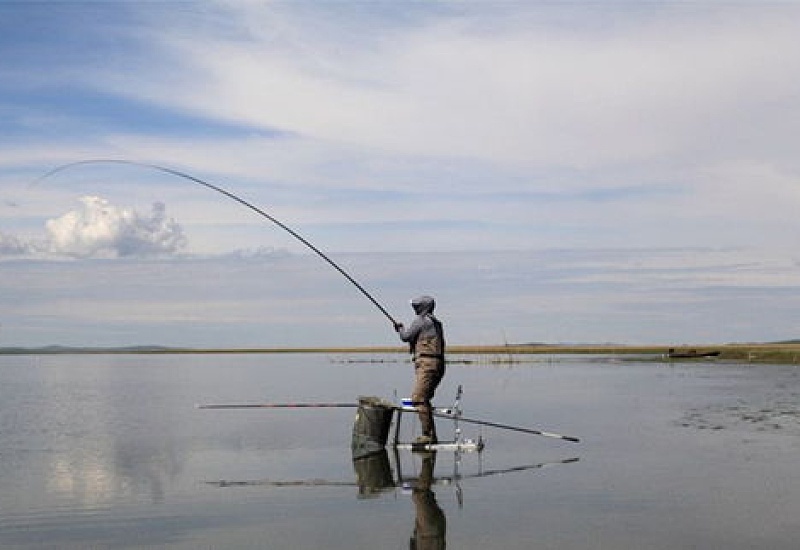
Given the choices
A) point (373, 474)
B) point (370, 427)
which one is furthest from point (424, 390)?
point (373, 474)

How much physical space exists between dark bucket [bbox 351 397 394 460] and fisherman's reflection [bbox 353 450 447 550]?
0.59 feet

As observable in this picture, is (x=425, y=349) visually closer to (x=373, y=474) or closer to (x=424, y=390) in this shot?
(x=424, y=390)

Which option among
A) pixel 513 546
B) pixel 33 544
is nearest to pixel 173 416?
pixel 33 544

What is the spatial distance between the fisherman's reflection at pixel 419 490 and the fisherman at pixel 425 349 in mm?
1032

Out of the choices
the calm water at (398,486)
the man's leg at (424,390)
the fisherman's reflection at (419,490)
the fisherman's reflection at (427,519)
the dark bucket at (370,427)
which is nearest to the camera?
the fisherman's reflection at (427,519)

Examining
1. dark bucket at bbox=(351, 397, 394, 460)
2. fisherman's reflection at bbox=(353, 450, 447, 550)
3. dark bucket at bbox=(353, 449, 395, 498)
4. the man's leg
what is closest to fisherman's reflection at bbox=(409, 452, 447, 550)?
fisherman's reflection at bbox=(353, 450, 447, 550)

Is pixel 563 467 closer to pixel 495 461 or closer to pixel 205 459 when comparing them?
pixel 495 461

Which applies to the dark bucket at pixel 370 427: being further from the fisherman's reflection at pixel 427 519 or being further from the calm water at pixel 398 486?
the fisherman's reflection at pixel 427 519

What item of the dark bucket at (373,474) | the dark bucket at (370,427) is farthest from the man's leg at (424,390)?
the dark bucket at (373,474)

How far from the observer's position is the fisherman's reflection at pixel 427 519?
9367mm

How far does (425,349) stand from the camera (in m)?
16.6

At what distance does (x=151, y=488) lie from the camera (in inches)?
531

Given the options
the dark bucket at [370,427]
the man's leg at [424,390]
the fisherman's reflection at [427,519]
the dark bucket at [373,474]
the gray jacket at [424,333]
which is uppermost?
the gray jacket at [424,333]

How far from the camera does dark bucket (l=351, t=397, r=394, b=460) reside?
16.7 m
